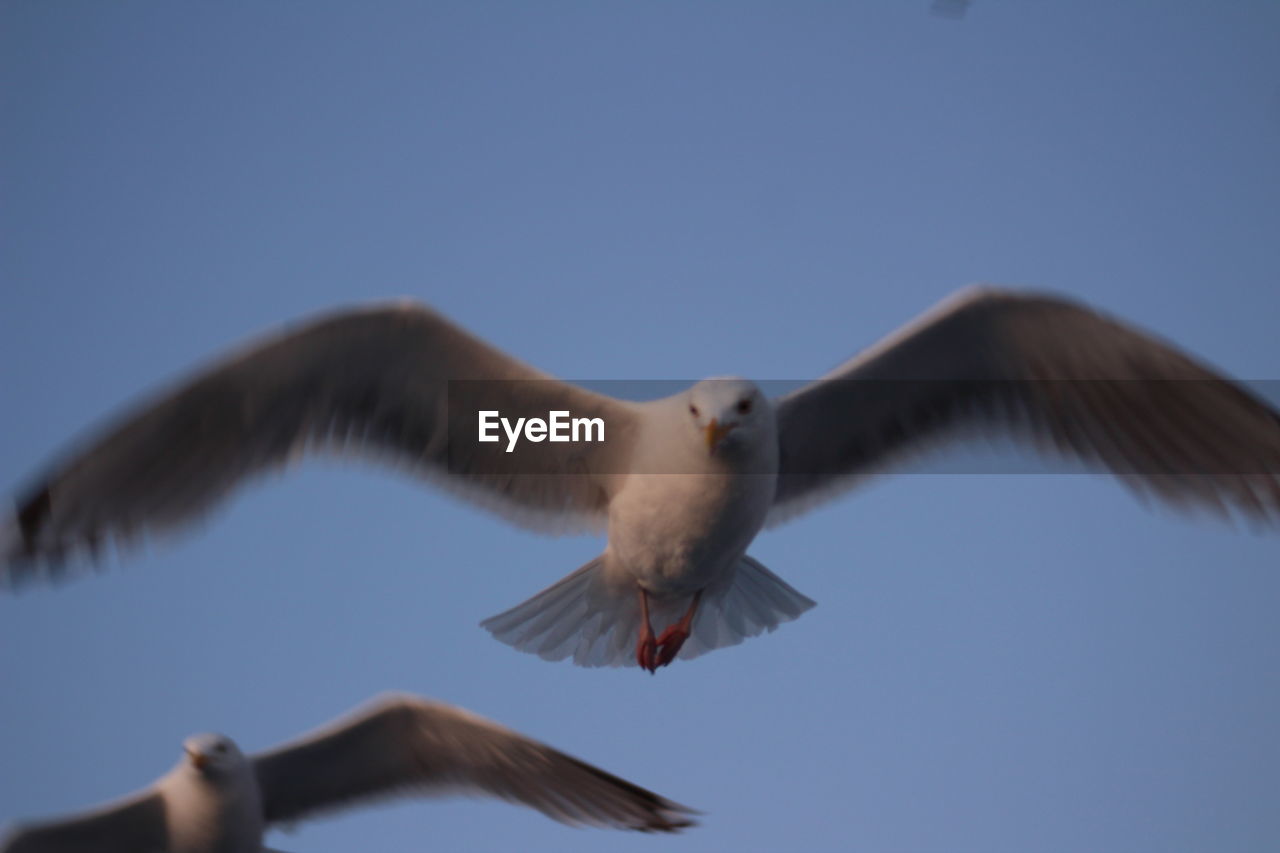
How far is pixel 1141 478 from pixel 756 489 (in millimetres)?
1273

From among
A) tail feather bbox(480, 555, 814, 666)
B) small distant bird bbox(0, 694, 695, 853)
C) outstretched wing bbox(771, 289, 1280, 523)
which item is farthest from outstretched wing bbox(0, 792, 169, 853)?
outstretched wing bbox(771, 289, 1280, 523)

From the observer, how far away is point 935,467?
497 cm

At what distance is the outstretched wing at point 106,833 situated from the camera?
527cm

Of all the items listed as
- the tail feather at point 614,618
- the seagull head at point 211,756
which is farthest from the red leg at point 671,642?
the seagull head at point 211,756

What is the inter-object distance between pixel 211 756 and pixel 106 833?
493 mm

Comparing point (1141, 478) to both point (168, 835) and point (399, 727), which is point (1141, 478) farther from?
point (168, 835)

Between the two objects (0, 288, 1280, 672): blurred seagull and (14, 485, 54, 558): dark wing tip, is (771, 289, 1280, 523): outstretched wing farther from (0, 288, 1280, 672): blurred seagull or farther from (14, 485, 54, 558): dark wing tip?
(14, 485, 54, 558): dark wing tip

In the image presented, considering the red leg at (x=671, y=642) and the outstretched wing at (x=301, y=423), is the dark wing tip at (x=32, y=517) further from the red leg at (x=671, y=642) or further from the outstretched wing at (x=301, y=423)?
the red leg at (x=671, y=642)

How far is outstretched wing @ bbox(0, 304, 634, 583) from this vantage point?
14.4 ft

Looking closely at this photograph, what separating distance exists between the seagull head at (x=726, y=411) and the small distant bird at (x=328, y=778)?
1.53 m

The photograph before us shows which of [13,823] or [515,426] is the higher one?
[515,426]

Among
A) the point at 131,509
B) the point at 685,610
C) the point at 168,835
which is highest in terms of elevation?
the point at 131,509

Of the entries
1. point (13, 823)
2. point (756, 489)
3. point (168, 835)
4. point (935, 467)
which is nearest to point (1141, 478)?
point (935, 467)

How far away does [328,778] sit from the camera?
18.4 feet
